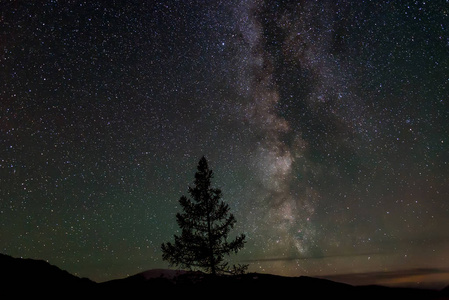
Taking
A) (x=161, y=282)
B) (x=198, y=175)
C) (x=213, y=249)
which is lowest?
(x=161, y=282)

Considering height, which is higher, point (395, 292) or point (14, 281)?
point (14, 281)

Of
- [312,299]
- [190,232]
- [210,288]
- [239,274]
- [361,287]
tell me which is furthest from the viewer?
[190,232]

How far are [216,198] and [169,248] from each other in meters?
4.13

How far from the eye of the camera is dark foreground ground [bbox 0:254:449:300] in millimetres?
12289

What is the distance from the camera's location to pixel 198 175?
20516 mm

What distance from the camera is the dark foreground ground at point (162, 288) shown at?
40.3 ft

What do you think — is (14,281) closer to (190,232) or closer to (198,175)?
(190,232)

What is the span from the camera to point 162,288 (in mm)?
13734

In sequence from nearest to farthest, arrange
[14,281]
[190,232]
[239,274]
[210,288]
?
1. [14,281]
2. [210,288]
3. [239,274]
4. [190,232]

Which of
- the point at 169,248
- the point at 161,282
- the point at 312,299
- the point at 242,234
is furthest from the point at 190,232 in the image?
the point at 312,299

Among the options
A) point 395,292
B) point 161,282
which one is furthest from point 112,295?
point 395,292

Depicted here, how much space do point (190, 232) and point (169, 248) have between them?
1.54 metres

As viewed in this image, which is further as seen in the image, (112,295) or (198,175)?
(198,175)

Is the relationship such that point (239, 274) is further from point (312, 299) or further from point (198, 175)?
point (198, 175)
